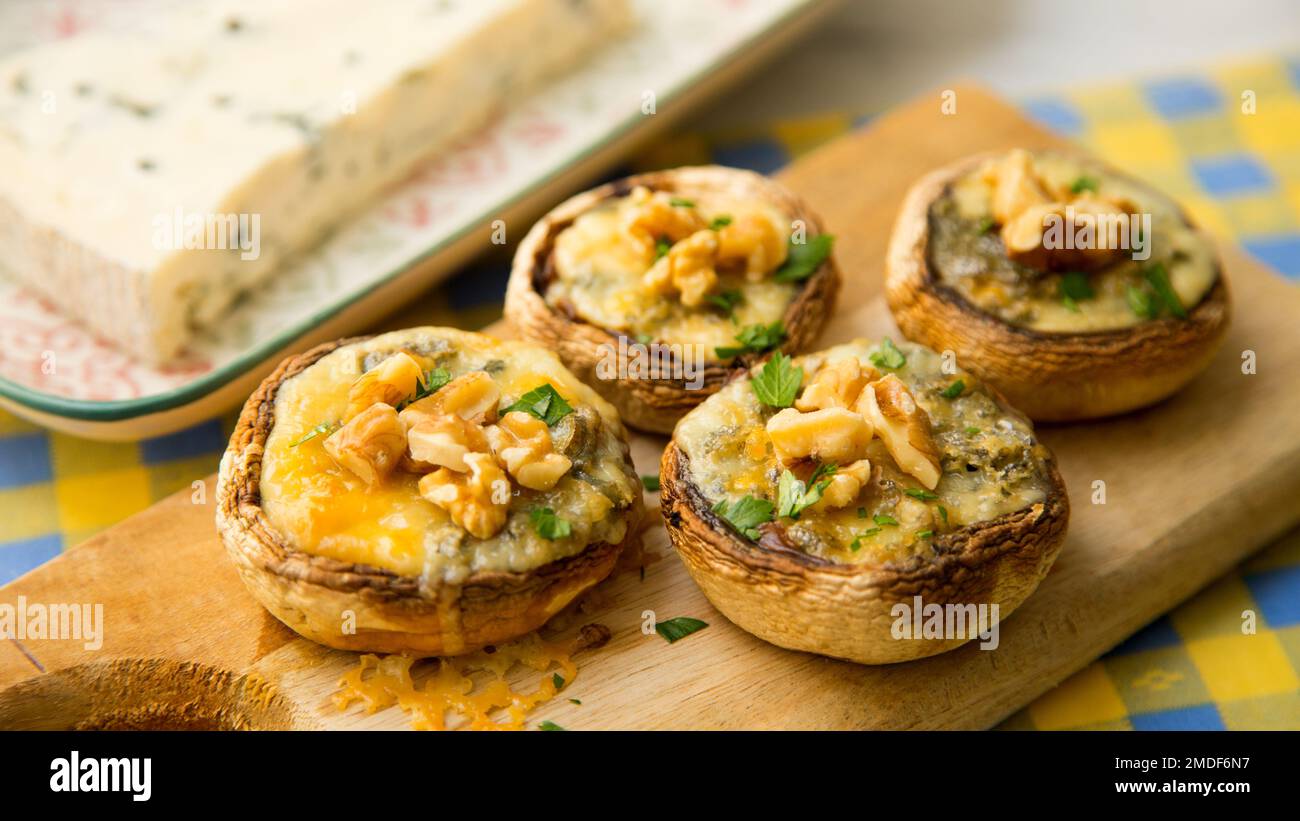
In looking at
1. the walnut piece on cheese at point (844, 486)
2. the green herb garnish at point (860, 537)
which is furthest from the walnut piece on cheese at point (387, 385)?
the green herb garnish at point (860, 537)

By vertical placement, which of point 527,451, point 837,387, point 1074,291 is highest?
point 1074,291

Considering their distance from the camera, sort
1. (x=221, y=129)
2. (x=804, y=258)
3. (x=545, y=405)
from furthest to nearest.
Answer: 1. (x=221, y=129)
2. (x=804, y=258)
3. (x=545, y=405)

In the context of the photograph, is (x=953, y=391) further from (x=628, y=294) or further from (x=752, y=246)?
(x=628, y=294)

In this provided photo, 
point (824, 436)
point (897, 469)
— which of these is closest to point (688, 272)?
point (824, 436)

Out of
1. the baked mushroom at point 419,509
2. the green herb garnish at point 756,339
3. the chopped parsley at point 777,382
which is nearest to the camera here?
the baked mushroom at point 419,509

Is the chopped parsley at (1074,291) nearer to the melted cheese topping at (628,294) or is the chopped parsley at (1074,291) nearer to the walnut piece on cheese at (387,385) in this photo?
the melted cheese topping at (628,294)

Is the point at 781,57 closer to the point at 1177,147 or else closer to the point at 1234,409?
the point at 1177,147

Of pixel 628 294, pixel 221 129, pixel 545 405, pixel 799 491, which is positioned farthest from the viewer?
pixel 221 129
